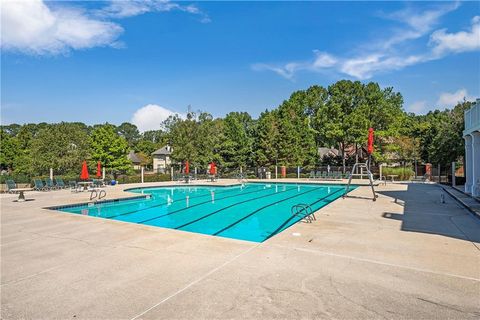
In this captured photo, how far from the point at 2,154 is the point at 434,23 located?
1905 inches

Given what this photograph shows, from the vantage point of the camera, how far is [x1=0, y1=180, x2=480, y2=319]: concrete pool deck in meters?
3.29

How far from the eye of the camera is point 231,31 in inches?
702

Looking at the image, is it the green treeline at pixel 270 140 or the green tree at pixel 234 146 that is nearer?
the green treeline at pixel 270 140

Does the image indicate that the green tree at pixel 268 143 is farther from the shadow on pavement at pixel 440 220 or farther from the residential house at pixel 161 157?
the residential house at pixel 161 157

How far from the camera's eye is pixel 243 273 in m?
4.32

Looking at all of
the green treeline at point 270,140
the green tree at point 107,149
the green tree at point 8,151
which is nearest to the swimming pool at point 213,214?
the green treeline at point 270,140

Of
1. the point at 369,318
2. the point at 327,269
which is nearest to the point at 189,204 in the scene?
the point at 327,269

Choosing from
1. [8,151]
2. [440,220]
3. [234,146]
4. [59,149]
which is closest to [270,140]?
[234,146]

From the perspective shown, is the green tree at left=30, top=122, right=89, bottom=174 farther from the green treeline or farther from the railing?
the railing

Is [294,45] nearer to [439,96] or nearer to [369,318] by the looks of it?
[439,96]

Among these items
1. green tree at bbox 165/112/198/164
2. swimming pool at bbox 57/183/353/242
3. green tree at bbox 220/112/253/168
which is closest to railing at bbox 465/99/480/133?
swimming pool at bbox 57/183/353/242

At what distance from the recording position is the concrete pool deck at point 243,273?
3291 mm

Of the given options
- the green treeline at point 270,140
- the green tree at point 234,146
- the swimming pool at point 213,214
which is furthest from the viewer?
the green tree at point 234,146

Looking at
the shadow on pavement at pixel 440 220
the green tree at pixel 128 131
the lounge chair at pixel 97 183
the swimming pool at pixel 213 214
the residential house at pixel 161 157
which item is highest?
the green tree at pixel 128 131
